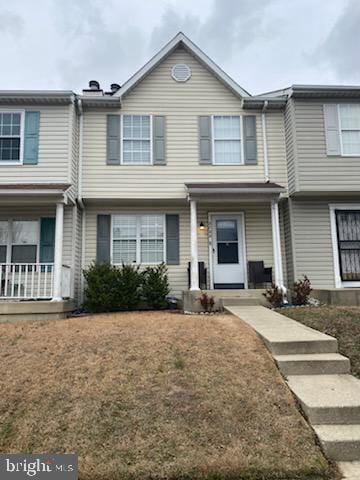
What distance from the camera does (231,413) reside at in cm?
395

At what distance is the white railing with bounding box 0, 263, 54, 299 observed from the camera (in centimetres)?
874

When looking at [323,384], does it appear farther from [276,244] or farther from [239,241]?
[239,241]

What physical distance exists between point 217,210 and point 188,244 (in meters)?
1.34

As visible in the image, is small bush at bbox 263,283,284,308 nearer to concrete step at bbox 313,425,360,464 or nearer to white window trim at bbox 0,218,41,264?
concrete step at bbox 313,425,360,464

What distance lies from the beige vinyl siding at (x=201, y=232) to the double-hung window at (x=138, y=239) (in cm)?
27

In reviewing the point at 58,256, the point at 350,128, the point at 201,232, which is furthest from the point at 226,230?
the point at 58,256

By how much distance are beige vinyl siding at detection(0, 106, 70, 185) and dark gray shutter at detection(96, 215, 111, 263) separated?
64.5 inches

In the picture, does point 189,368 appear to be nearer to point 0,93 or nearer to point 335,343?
point 335,343

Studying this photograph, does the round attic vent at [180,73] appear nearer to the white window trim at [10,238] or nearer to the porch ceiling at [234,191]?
the porch ceiling at [234,191]

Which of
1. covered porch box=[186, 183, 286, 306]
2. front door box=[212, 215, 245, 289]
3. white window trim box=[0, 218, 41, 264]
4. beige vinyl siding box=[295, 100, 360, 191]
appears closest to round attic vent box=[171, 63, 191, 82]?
beige vinyl siding box=[295, 100, 360, 191]

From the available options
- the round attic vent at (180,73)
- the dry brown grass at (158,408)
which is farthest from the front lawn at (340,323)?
the round attic vent at (180,73)

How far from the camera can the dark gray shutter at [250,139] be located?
35.9 feet

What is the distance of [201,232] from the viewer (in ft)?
35.6

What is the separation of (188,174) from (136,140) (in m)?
1.85
